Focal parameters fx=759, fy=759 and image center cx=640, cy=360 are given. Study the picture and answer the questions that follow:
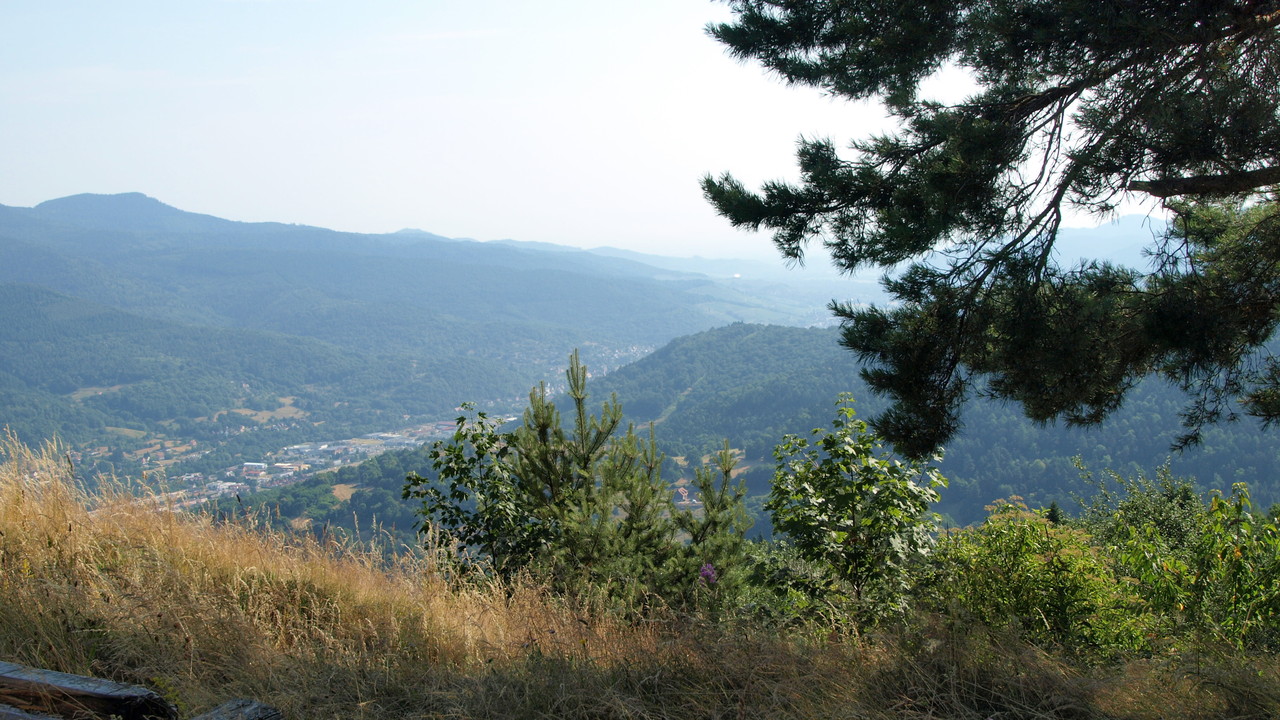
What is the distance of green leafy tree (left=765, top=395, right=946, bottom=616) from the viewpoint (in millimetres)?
4172

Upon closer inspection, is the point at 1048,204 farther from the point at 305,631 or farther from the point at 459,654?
the point at 305,631

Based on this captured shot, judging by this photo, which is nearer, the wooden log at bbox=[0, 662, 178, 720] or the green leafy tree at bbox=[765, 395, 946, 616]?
the wooden log at bbox=[0, 662, 178, 720]

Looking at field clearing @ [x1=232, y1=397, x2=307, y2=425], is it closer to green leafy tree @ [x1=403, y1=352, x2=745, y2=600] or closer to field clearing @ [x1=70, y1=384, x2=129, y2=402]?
field clearing @ [x1=70, y1=384, x2=129, y2=402]

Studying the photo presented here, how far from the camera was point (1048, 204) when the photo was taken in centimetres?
336

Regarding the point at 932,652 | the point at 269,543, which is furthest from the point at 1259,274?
the point at 269,543

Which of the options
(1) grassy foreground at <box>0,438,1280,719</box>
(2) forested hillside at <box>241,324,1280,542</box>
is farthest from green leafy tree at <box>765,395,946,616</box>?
(1) grassy foreground at <box>0,438,1280,719</box>

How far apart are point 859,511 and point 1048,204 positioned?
1.94 metres

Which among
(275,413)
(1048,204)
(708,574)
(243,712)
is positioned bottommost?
(275,413)

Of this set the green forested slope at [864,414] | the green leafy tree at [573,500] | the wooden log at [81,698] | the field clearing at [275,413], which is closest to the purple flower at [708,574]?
the green leafy tree at [573,500]

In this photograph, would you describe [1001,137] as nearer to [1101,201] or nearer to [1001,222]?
[1001,222]

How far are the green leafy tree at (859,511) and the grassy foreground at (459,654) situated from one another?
1350 mm

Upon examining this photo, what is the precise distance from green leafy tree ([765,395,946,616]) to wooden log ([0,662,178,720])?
3.01 m

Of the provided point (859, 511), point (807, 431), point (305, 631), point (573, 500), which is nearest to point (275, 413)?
point (807, 431)

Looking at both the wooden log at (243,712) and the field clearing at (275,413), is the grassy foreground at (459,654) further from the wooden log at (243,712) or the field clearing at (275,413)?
the field clearing at (275,413)
